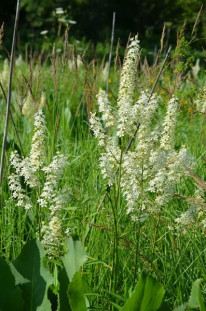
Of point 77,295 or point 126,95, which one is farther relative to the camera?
point 126,95

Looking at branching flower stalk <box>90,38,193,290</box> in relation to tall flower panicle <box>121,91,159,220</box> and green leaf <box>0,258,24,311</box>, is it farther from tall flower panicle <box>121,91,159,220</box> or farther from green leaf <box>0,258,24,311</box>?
green leaf <box>0,258,24,311</box>

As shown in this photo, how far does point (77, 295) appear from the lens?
147 cm

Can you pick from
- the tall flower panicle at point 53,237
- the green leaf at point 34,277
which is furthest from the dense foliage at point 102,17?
the green leaf at point 34,277

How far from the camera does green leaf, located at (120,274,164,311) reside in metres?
1.43

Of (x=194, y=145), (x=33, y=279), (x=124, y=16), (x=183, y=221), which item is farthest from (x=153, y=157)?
(x=124, y=16)

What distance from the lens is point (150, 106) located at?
1657 mm

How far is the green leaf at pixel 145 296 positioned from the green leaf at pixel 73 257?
0.19 meters

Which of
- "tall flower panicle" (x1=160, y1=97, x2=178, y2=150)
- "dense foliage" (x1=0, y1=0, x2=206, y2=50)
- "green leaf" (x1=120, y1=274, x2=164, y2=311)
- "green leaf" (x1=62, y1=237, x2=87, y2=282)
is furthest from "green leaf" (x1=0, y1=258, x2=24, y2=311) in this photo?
"dense foliage" (x1=0, y1=0, x2=206, y2=50)

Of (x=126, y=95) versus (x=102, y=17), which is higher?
(x=102, y=17)

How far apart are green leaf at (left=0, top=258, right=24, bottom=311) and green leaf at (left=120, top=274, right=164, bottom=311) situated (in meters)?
0.32

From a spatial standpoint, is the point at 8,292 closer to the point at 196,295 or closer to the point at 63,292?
the point at 63,292

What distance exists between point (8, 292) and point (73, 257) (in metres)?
0.21

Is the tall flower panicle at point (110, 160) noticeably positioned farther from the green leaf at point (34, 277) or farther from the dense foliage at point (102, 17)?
the dense foliage at point (102, 17)

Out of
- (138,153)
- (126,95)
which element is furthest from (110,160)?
(126,95)
